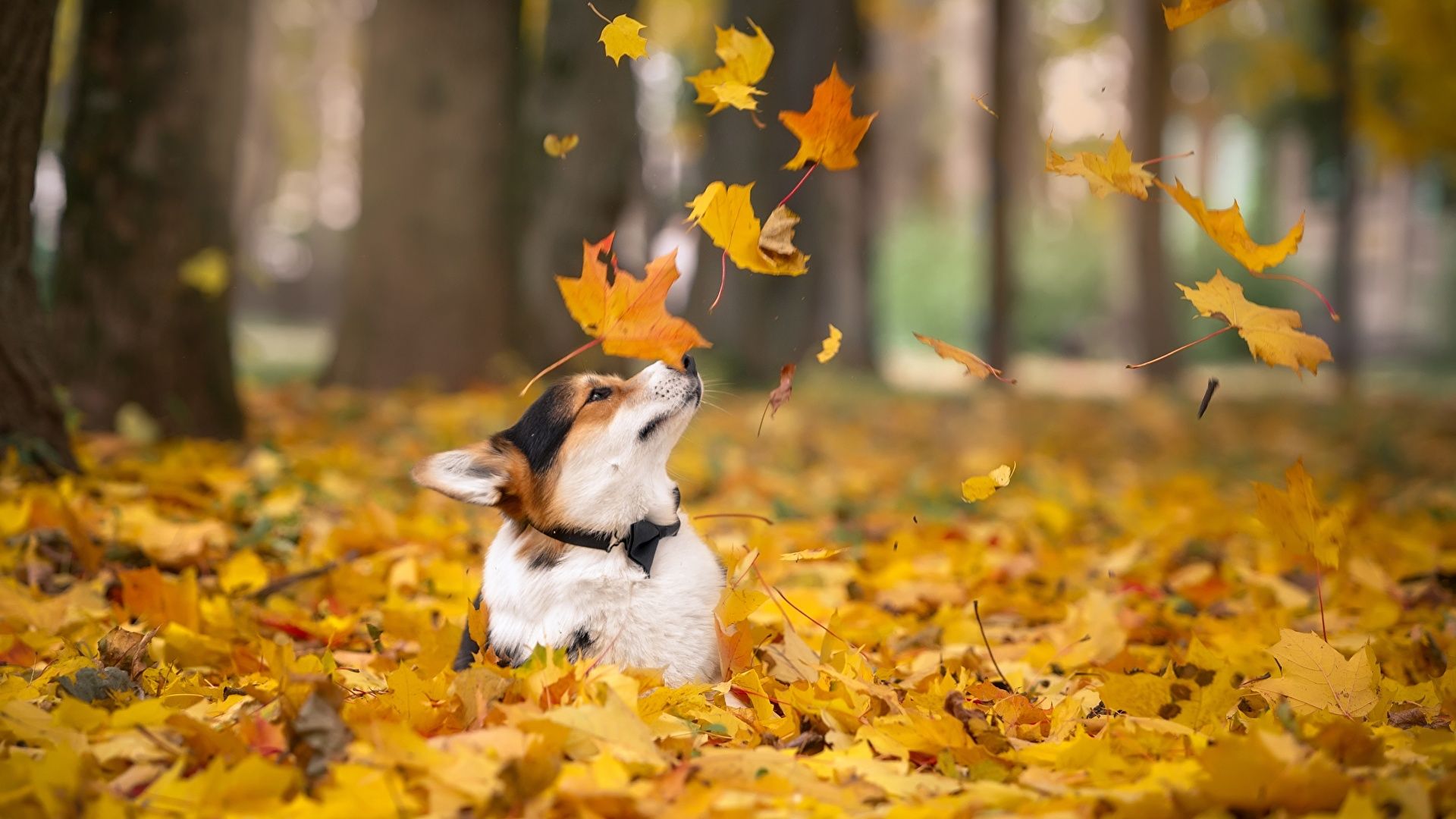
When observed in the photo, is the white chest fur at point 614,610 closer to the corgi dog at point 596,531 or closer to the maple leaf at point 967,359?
the corgi dog at point 596,531

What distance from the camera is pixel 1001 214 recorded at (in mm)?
15422

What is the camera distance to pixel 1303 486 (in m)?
2.91

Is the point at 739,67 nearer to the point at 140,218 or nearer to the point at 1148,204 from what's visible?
the point at 140,218

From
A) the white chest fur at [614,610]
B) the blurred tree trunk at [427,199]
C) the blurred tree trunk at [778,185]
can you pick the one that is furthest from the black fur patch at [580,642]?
the blurred tree trunk at [778,185]

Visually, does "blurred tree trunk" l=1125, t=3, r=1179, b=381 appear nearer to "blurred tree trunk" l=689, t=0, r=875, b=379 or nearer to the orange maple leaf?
"blurred tree trunk" l=689, t=0, r=875, b=379

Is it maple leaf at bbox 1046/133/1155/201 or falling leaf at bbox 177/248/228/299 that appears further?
falling leaf at bbox 177/248/228/299

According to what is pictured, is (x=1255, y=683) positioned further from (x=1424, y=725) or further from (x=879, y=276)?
(x=879, y=276)

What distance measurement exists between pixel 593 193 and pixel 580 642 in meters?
7.32

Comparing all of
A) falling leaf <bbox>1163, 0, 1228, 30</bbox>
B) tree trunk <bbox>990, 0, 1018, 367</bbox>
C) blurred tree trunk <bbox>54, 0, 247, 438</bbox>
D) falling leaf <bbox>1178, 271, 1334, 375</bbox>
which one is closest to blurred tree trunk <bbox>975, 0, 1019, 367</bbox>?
tree trunk <bbox>990, 0, 1018, 367</bbox>

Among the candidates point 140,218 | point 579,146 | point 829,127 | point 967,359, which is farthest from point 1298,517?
point 579,146

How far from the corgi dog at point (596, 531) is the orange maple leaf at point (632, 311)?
287mm

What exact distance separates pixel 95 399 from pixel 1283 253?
5.67 m

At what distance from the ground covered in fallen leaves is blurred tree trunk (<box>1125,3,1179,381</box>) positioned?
33.9 feet

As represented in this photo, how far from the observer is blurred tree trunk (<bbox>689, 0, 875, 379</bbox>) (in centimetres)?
1411
